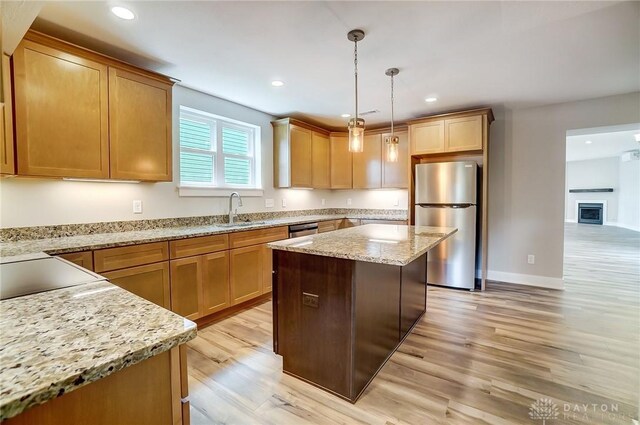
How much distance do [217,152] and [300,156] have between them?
4.14 feet

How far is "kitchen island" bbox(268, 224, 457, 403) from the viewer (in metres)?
1.77

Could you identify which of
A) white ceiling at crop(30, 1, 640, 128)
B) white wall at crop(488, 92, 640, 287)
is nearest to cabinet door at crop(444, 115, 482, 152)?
white ceiling at crop(30, 1, 640, 128)

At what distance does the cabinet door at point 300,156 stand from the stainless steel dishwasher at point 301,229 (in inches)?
26.5

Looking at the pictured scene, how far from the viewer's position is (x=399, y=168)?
470cm

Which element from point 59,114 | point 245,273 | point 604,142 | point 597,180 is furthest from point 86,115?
point 597,180

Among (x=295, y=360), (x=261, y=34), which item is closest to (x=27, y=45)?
(x=261, y=34)

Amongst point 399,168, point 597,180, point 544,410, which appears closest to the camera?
point 544,410

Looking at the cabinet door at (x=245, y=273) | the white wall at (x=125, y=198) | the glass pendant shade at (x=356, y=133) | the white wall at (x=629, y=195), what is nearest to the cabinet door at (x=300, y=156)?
the white wall at (x=125, y=198)

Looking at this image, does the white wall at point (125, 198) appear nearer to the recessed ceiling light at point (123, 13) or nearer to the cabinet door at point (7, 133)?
the cabinet door at point (7, 133)

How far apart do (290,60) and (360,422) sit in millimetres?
2712

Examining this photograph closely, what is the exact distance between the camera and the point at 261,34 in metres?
2.15

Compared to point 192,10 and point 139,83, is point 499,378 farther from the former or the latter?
point 139,83

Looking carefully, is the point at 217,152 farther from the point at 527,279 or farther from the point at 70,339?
the point at 527,279

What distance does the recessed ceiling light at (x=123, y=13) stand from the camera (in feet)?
6.07
